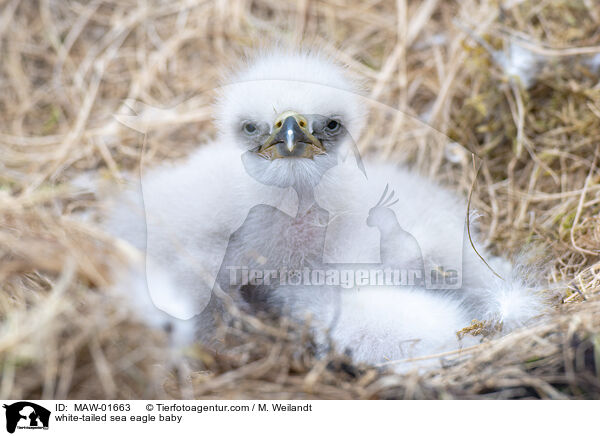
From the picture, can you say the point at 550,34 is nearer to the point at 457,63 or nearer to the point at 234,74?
the point at 457,63

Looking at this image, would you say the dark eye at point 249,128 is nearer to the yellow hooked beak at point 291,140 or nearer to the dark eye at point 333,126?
the yellow hooked beak at point 291,140

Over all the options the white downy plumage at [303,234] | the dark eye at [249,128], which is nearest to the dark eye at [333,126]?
the white downy plumage at [303,234]

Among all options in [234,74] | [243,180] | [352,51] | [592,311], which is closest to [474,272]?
[592,311]

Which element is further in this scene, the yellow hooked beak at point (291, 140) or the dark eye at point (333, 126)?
the dark eye at point (333, 126)
